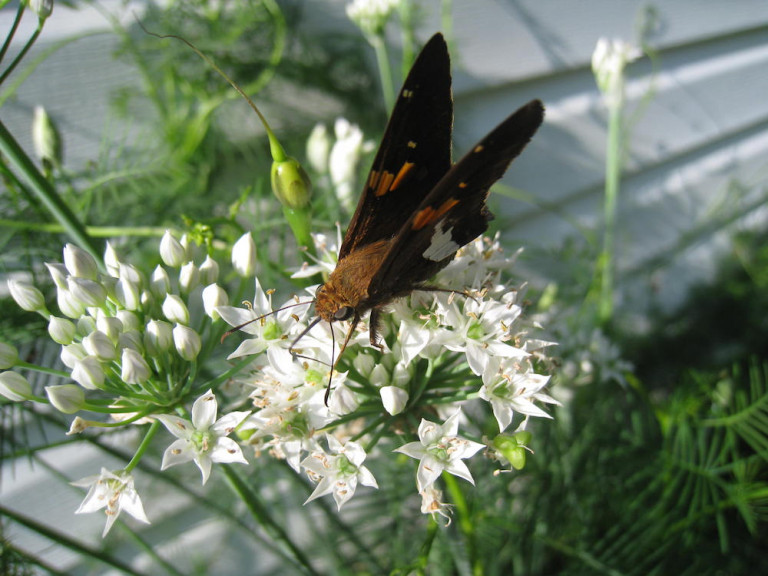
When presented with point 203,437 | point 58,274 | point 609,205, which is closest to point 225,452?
point 203,437

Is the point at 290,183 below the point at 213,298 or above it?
above

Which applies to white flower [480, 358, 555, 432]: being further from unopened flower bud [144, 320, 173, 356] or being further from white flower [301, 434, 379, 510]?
unopened flower bud [144, 320, 173, 356]

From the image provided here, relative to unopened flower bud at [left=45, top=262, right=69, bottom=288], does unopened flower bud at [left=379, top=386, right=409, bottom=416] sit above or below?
above

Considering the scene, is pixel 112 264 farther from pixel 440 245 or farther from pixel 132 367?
pixel 440 245

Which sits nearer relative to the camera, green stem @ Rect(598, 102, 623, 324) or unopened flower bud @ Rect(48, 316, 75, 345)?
unopened flower bud @ Rect(48, 316, 75, 345)

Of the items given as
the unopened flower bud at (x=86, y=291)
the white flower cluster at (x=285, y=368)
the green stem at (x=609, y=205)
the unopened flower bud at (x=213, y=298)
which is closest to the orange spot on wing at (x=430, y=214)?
the white flower cluster at (x=285, y=368)

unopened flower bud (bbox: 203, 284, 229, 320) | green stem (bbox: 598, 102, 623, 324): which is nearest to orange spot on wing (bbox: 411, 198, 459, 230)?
unopened flower bud (bbox: 203, 284, 229, 320)
